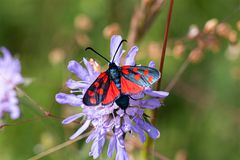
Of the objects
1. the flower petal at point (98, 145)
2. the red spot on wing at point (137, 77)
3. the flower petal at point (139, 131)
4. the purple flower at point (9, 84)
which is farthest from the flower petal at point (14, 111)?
the red spot on wing at point (137, 77)

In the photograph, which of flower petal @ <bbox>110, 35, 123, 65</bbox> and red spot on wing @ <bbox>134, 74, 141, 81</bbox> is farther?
flower petal @ <bbox>110, 35, 123, 65</bbox>

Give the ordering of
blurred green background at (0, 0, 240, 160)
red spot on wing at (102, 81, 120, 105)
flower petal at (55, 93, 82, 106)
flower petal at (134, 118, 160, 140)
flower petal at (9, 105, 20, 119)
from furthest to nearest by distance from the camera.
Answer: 1. blurred green background at (0, 0, 240, 160)
2. flower petal at (9, 105, 20, 119)
3. flower petal at (55, 93, 82, 106)
4. flower petal at (134, 118, 160, 140)
5. red spot on wing at (102, 81, 120, 105)

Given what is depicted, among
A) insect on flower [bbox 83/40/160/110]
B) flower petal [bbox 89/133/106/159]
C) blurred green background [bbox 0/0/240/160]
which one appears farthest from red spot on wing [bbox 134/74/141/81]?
blurred green background [bbox 0/0/240/160]

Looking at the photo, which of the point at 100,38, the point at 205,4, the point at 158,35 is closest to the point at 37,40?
the point at 100,38

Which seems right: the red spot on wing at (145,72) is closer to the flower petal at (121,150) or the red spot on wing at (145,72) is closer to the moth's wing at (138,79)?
the moth's wing at (138,79)

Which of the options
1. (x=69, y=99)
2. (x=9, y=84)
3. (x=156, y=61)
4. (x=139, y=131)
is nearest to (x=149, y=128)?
(x=139, y=131)

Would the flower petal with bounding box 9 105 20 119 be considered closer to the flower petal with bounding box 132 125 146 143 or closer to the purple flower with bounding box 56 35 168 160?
the purple flower with bounding box 56 35 168 160

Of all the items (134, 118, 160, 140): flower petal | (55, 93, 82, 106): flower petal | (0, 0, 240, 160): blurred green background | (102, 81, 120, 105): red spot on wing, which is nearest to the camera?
(102, 81, 120, 105): red spot on wing

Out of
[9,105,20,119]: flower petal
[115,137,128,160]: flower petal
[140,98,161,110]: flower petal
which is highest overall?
[140,98,161,110]: flower petal
